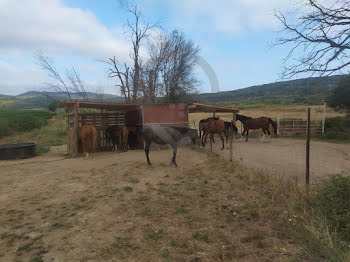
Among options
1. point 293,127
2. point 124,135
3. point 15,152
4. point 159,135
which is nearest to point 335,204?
point 159,135

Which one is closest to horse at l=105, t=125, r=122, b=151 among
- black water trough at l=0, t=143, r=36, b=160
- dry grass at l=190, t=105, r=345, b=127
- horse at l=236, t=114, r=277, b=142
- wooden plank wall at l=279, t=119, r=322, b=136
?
black water trough at l=0, t=143, r=36, b=160

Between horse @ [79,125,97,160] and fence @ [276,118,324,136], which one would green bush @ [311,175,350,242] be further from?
fence @ [276,118,324,136]

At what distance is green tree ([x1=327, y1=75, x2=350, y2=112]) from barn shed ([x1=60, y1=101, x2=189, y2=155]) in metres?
15.9

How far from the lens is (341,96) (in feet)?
66.4

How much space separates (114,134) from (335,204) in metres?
9.94

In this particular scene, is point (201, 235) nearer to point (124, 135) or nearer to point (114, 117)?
point (124, 135)

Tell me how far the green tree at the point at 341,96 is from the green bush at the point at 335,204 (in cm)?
1936

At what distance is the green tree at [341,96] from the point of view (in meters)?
19.5

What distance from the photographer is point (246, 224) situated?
3551mm

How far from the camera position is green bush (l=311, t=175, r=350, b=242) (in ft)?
9.95

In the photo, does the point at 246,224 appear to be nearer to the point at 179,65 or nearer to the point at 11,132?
the point at 179,65

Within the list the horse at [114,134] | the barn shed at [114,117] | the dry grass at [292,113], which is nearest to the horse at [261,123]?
the dry grass at [292,113]

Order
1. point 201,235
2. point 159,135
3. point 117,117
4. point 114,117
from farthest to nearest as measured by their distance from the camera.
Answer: point 117,117 < point 114,117 < point 159,135 < point 201,235

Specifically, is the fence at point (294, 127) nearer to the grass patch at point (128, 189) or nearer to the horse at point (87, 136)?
the horse at point (87, 136)
